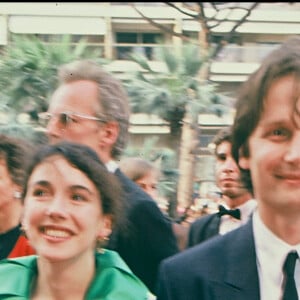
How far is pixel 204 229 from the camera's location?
2.41 metres

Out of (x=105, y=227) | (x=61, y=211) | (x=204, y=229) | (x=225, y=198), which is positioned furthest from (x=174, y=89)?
(x=61, y=211)

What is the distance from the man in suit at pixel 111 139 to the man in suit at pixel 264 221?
1.46ft

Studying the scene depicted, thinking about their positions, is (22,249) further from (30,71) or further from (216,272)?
(30,71)

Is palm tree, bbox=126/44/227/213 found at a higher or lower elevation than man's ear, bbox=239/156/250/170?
higher

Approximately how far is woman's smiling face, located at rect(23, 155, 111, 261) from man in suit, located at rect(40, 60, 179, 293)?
11.2 inches

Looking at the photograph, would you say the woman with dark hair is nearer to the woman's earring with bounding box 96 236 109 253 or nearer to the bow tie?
the woman's earring with bounding box 96 236 109 253

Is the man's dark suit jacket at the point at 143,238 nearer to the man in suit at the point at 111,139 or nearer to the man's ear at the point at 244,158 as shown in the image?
the man in suit at the point at 111,139

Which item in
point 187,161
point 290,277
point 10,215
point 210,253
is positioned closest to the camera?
point 290,277

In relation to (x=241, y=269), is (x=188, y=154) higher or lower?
higher

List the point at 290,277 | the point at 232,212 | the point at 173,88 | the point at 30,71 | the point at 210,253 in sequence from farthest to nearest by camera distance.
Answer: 1. the point at 173,88
2. the point at 30,71
3. the point at 232,212
4. the point at 210,253
5. the point at 290,277

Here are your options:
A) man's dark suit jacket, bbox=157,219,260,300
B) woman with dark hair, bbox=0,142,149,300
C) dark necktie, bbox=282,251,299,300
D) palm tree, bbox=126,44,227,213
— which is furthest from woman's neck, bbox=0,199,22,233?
palm tree, bbox=126,44,227,213

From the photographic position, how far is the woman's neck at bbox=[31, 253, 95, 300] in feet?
4.52

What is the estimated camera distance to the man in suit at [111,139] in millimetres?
1743

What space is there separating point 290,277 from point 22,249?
0.77 metres
